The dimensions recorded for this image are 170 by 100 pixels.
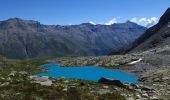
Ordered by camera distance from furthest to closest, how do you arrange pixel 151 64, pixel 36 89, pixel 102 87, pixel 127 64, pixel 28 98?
A: pixel 127 64, pixel 151 64, pixel 102 87, pixel 36 89, pixel 28 98

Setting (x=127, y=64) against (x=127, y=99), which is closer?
(x=127, y=99)

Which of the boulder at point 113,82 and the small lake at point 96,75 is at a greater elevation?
the boulder at point 113,82

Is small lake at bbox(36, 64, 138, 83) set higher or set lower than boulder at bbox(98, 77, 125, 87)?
lower

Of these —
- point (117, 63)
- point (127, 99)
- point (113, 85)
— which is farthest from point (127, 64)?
point (127, 99)

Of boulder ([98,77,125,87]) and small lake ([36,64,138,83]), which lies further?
small lake ([36,64,138,83])

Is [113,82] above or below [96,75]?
above

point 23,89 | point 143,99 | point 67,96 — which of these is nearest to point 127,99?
point 143,99

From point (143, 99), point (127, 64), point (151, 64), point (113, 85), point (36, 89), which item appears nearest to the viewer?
point (36, 89)

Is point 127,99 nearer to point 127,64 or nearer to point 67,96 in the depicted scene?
point 67,96

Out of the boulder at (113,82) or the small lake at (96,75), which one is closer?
the boulder at (113,82)

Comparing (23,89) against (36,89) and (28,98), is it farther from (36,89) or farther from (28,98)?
(28,98)

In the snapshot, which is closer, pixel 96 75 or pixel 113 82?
pixel 113 82
